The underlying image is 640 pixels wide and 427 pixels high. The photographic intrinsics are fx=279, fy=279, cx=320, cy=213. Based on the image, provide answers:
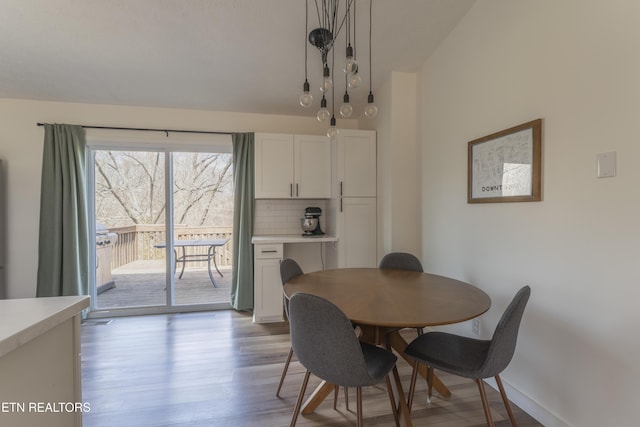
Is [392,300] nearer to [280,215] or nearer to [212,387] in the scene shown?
[212,387]

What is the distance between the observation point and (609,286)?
1333 millimetres

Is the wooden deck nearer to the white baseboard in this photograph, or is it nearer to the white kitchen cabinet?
the white kitchen cabinet

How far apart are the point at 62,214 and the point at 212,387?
2.54 metres

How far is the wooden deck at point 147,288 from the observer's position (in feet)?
11.2

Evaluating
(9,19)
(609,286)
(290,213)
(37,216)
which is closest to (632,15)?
(609,286)

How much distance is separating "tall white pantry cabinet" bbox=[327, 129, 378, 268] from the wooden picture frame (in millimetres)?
1223

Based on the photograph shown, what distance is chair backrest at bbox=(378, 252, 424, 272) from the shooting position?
7.63ft

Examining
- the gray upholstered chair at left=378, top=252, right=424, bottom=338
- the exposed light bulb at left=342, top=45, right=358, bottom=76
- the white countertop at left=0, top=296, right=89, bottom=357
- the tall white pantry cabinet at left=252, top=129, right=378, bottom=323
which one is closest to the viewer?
the white countertop at left=0, top=296, right=89, bottom=357

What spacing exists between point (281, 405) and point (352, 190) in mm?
2170

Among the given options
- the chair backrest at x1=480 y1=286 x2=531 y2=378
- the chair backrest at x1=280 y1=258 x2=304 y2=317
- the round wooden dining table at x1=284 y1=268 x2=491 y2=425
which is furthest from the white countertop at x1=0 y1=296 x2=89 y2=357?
the chair backrest at x1=480 y1=286 x2=531 y2=378

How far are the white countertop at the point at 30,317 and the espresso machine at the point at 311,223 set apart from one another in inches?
97.7

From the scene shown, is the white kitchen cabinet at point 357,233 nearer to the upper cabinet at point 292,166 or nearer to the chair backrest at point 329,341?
the upper cabinet at point 292,166

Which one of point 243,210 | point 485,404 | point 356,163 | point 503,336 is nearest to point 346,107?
point 503,336

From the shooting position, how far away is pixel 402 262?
2.36m
